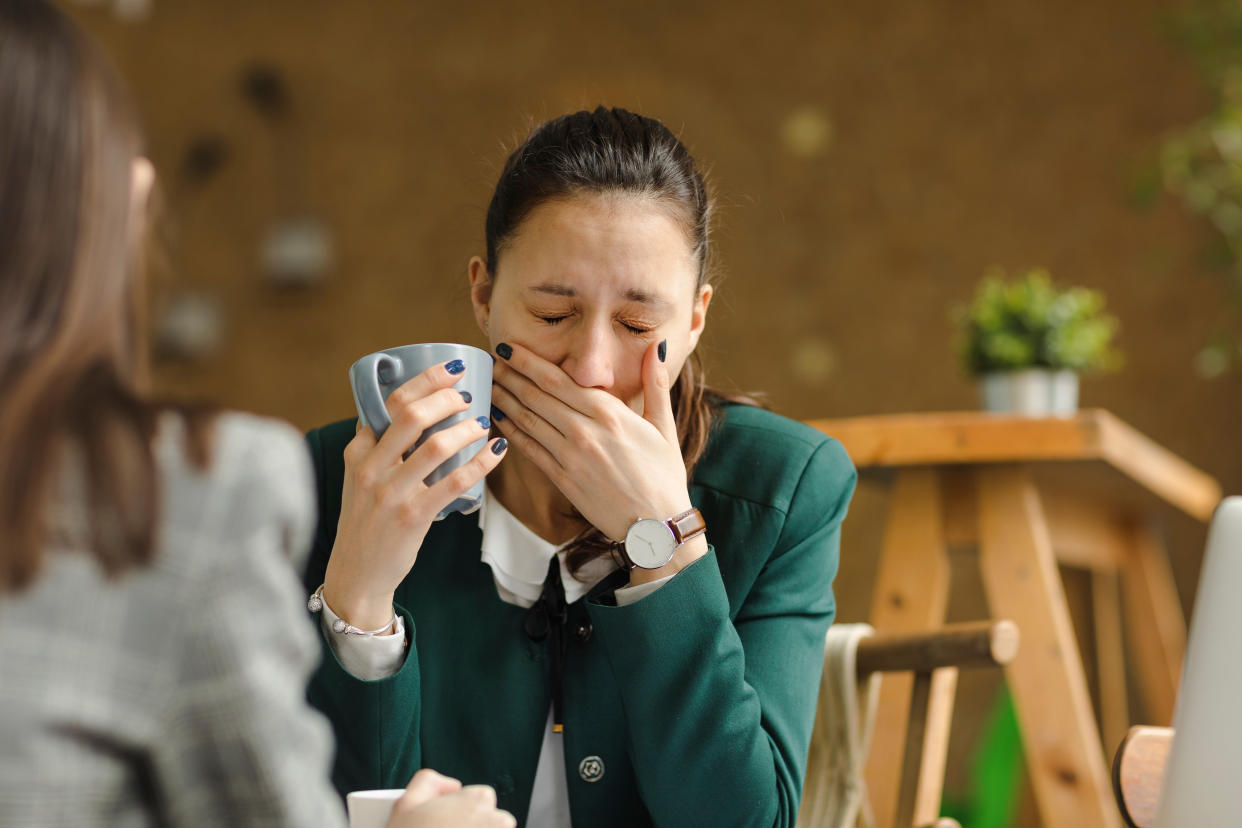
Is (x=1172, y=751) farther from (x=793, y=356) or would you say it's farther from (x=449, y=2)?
(x=449, y=2)

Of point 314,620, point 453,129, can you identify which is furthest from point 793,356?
point 314,620

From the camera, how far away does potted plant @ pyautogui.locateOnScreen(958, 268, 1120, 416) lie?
1.84 metres

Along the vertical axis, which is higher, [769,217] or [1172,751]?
[769,217]

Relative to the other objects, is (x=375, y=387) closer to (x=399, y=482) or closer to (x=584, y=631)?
(x=399, y=482)

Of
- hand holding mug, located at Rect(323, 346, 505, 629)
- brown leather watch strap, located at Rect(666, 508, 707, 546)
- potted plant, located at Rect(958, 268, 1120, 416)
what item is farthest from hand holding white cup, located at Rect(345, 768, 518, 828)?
potted plant, located at Rect(958, 268, 1120, 416)

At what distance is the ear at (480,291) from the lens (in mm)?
1196

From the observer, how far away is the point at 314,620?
0.98m

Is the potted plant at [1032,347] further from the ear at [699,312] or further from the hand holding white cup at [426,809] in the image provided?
the hand holding white cup at [426,809]

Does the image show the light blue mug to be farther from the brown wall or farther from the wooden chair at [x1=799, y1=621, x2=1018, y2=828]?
the brown wall

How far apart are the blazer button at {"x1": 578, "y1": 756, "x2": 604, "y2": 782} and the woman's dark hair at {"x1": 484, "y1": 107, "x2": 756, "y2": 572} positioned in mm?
177

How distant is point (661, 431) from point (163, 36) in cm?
342

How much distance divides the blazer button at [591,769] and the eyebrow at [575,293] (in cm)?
43

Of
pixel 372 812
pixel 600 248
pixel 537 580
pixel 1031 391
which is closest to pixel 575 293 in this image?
pixel 600 248

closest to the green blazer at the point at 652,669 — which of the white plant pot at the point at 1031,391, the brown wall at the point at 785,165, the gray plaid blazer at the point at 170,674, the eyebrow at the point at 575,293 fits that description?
the eyebrow at the point at 575,293
